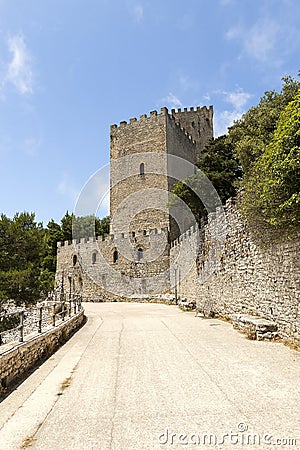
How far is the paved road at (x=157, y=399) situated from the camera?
3395 mm

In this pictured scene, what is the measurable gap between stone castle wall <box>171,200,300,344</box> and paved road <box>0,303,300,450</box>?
102 cm

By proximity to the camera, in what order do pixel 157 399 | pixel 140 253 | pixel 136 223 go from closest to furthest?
1. pixel 157 399
2. pixel 140 253
3. pixel 136 223

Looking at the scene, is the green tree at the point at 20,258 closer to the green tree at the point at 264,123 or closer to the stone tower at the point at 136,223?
the green tree at the point at 264,123

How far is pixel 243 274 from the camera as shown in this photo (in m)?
10.6

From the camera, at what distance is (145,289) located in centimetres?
2634

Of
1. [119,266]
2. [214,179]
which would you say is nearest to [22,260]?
[214,179]

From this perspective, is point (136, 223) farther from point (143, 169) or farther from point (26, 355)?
point (26, 355)

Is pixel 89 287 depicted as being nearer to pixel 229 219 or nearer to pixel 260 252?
pixel 229 219

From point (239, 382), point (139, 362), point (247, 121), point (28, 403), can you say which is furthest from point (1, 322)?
point (247, 121)

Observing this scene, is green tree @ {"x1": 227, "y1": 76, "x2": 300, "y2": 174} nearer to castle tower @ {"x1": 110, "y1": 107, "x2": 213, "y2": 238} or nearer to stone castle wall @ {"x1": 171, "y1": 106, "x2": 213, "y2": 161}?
castle tower @ {"x1": 110, "y1": 107, "x2": 213, "y2": 238}

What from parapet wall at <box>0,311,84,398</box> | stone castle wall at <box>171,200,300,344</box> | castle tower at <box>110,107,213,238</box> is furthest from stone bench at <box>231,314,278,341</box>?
castle tower at <box>110,107,213,238</box>

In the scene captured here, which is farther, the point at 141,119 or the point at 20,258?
the point at 141,119

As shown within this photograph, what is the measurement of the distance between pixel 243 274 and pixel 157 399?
675 cm

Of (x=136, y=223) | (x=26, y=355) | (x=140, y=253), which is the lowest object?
(x=26, y=355)
